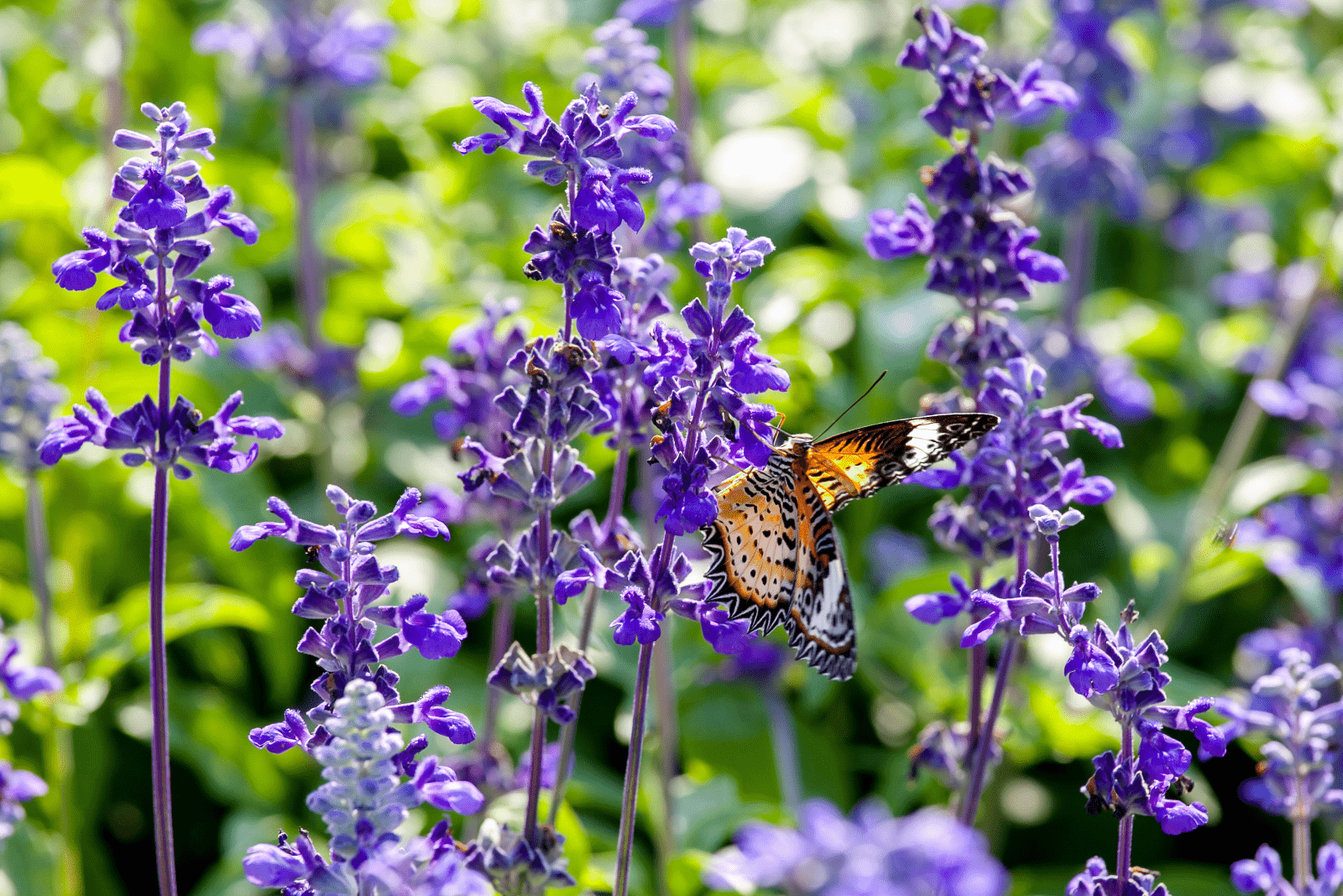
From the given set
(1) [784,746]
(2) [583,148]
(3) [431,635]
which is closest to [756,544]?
(3) [431,635]

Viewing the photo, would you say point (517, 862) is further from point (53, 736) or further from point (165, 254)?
point (53, 736)

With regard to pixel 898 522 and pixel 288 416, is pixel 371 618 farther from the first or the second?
pixel 898 522

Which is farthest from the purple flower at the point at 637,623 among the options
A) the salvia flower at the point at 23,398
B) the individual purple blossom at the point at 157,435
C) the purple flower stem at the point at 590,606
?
the salvia flower at the point at 23,398

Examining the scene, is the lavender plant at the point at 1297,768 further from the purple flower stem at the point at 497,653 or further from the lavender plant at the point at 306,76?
the lavender plant at the point at 306,76

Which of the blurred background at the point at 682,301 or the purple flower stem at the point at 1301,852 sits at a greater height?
the blurred background at the point at 682,301

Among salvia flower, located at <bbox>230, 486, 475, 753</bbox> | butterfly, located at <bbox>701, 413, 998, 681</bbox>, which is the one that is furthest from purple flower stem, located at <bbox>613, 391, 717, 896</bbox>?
salvia flower, located at <bbox>230, 486, 475, 753</bbox>

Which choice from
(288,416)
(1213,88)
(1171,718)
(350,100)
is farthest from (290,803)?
(1213,88)

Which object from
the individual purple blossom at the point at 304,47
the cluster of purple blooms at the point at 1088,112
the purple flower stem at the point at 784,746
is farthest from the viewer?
the individual purple blossom at the point at 304,47

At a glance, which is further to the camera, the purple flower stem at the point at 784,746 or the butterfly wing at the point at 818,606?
the purple flower stem at the point at 784,746
